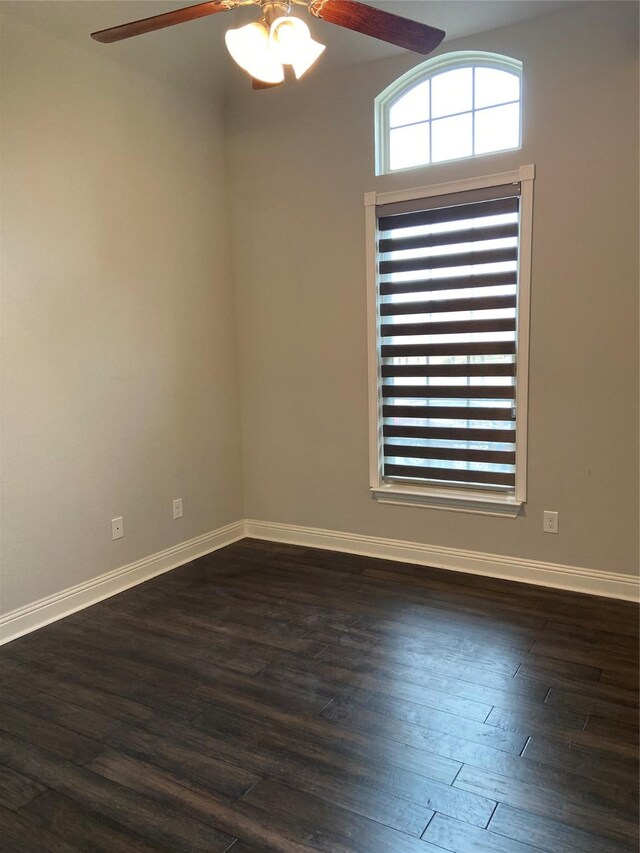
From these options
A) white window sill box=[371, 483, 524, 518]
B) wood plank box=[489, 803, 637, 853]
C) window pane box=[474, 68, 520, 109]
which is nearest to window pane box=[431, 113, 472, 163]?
window pane box=[474, 68, 520, 109]

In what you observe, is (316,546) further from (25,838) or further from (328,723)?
(25,838)

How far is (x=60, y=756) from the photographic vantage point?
199cm

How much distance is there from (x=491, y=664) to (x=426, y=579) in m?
0.93

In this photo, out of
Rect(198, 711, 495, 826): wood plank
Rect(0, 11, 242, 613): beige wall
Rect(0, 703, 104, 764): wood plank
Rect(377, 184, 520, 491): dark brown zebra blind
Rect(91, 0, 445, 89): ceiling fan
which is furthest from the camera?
Rect(377, 184, 520, 491): dark brown zebra blind

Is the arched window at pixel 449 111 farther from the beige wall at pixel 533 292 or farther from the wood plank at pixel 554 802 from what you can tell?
the wood plank at pixel 554 802

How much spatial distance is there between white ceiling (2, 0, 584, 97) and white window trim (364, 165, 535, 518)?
30.0 inches

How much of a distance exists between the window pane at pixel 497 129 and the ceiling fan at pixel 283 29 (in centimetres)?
136

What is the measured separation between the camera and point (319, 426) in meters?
3.94

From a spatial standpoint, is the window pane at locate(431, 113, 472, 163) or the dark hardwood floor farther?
the window pane at locate(431, 113, 472, 163)

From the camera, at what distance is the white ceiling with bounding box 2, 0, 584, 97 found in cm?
284

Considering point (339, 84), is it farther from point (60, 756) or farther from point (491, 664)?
point (60, 756)

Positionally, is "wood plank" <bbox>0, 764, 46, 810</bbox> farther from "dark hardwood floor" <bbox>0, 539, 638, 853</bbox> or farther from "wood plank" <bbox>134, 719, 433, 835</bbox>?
"wood plank" <bbox>134, 719, 433, 835</bbox>

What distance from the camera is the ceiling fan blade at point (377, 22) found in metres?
1.84

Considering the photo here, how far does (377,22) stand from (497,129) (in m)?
1.57
